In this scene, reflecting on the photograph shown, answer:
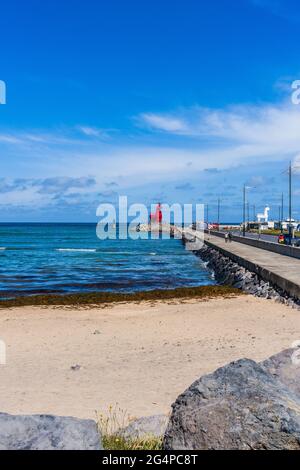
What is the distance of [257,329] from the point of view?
14.2m

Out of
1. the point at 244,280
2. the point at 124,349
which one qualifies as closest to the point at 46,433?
the point at 124,349

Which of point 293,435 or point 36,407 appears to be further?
point 36,407

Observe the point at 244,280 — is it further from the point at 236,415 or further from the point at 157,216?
the point at 157,216

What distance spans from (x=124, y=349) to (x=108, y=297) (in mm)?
10081

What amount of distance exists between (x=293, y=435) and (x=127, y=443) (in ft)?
5.72

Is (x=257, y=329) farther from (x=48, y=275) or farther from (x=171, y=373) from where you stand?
(x=48, y=275)

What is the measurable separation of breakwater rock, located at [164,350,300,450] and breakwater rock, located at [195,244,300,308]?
43.6ft

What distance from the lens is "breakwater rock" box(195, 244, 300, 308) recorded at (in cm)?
1931

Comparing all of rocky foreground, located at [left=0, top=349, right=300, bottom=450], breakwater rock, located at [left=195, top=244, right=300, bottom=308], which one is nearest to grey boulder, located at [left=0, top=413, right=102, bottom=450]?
rocky foreground, located at [left=0, top=349, right=300, bottom=450]

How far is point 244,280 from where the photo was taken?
2578 cm

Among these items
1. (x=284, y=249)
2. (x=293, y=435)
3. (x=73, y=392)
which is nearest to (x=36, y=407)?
(x=73, y=392)

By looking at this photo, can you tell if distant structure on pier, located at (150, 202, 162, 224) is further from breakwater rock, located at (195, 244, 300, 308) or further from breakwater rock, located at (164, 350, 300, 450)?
breakwater rock, located at (164, 350, 300, 450)

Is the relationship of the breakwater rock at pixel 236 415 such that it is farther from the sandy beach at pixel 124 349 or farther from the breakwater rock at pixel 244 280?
the breakwater rock at pixel 244 280

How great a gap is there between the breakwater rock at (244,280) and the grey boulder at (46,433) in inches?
559
